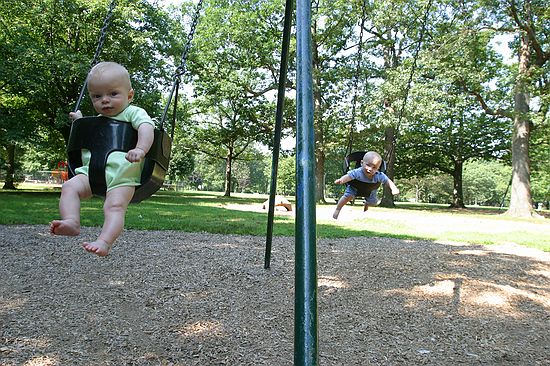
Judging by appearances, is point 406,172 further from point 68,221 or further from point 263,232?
point 68,221

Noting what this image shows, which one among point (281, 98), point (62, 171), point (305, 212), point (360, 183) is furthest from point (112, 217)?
point (62, 171)

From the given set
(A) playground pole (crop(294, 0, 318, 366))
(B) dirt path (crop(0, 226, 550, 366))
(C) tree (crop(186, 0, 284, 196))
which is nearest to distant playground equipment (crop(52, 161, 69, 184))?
(B) dirt path (crop(0, 226, 550, 366))

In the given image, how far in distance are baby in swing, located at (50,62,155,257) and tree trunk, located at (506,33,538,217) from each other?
17087mm

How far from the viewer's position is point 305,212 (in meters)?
1.37

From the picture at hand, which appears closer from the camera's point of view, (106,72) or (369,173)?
(106,72)

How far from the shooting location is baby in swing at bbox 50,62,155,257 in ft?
6.08

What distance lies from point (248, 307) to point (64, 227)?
2682mm

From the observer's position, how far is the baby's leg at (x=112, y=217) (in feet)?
5.78

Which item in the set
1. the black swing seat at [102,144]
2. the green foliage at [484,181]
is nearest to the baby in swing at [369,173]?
the black swing seat at [102,144]

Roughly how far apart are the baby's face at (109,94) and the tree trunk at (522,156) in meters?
17.1

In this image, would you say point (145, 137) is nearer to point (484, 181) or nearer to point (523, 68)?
point (523, 68)

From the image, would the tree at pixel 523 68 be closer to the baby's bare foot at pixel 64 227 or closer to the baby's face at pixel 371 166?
the baby's face at pixel 371 166

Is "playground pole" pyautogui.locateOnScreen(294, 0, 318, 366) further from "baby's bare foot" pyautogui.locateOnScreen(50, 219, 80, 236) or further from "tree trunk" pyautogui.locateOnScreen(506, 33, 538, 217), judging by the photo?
"tree trunk" pyautogui.locateOnScreen(506, 33, 538, 217)

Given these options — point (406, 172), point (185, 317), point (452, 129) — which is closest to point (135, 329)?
point (185, 317)
